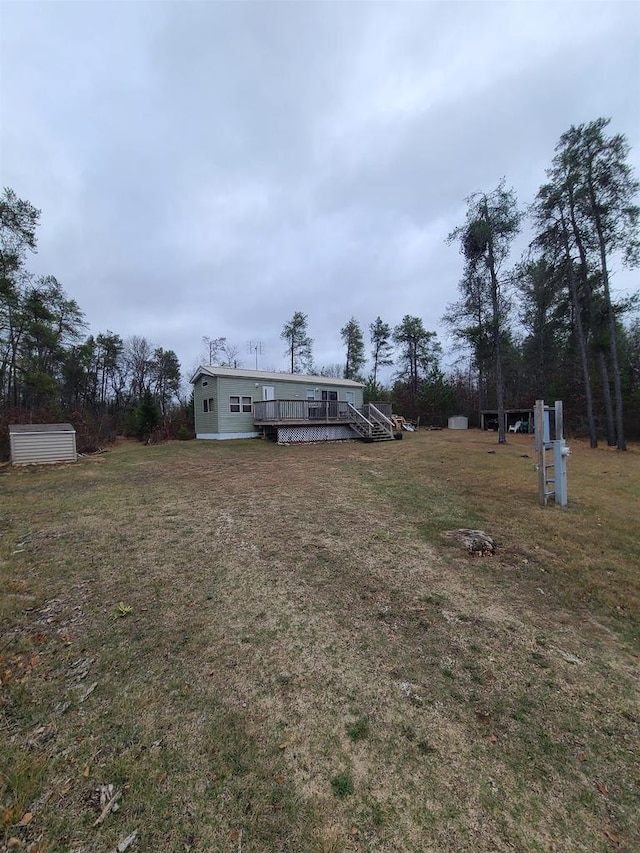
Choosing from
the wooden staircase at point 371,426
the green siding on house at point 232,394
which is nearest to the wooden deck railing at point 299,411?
the wooden staircase at point 371,426

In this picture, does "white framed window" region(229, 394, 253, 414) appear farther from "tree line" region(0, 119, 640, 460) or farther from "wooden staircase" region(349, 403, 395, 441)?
"wooden staircase" region(349, 403, 395, 441)

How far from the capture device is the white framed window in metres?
16.9

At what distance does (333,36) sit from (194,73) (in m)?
4.23

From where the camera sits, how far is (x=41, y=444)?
36.3 feet

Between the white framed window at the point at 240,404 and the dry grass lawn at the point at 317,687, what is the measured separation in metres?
12.0

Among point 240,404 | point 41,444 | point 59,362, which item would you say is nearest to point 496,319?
point 240,404

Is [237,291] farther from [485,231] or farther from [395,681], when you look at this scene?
[395,681]

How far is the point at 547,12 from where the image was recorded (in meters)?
7.76

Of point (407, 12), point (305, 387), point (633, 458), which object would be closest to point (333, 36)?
point (407, 12)

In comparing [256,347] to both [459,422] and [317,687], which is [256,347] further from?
[317,687]

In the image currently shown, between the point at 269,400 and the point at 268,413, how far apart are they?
2.40 ft

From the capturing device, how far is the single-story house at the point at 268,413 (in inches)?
638

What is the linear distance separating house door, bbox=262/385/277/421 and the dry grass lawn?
1111cm

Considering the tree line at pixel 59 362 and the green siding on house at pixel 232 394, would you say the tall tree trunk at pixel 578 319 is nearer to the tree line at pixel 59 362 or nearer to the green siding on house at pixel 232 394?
the green siding on house at pixel 232 394
